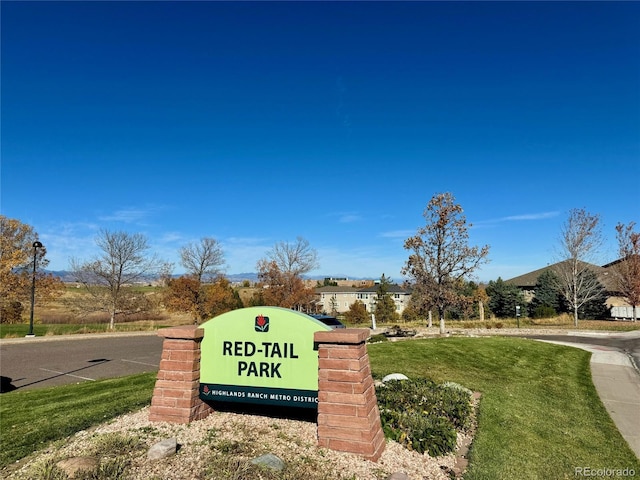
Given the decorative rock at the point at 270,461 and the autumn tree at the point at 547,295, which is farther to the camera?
the autumn tree at the point at 547,295

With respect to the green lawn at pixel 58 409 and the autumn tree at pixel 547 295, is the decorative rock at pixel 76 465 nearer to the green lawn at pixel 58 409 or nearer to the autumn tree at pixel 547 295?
the green lawn at pixel 58 409

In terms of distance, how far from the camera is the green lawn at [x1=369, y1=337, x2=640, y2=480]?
184 inches

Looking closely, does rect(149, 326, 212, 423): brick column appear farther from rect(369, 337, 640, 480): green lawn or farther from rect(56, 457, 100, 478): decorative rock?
rect(369, 337, 640, 480): green lawn

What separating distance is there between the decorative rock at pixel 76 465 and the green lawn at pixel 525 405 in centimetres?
384

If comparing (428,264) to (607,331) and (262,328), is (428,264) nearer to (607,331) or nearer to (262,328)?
(607,331)

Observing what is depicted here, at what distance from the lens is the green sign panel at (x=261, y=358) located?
4.61 metres

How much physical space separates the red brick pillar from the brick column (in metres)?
1.76

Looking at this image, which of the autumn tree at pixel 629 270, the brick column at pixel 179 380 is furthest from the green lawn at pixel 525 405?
the autumn tree at pixel 629 270

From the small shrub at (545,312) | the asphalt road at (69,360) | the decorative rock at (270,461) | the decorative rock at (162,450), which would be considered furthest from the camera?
the small shrub at (545,312)

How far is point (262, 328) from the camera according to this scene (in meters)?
4.84

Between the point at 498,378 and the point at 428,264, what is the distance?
1099cm

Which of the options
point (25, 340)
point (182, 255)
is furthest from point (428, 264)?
point (182, 255)

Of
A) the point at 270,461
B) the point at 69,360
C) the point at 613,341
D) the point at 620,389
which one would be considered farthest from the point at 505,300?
the point at 270,461

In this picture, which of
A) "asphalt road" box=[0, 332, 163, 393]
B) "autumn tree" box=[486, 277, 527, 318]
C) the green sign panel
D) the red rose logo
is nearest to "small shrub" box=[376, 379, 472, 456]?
the green sign panel
